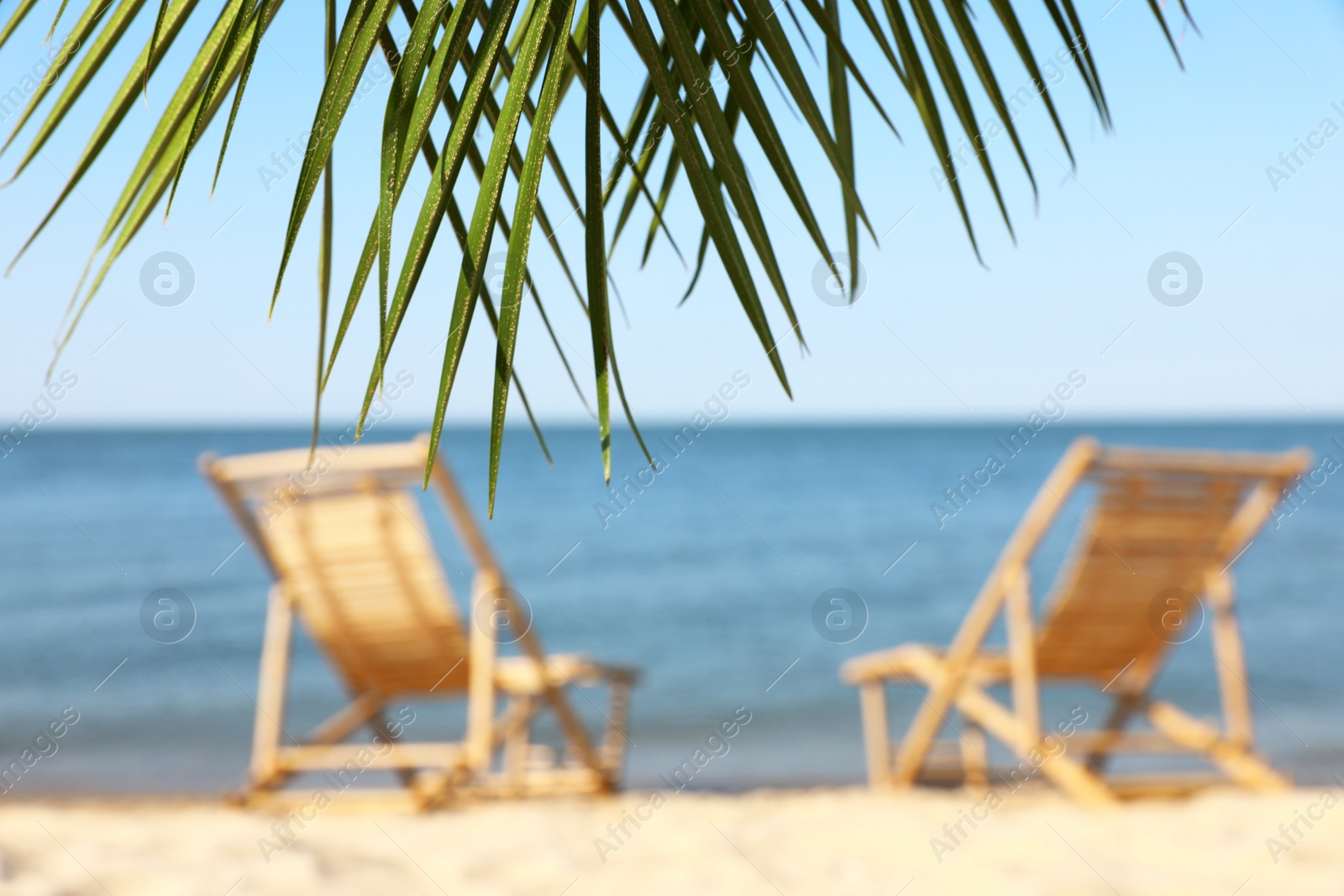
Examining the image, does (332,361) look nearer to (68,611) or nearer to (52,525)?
(68,611)

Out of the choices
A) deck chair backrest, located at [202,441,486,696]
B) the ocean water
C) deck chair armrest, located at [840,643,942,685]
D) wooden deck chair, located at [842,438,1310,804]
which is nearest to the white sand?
wooden deck chair, located at [842,438,1310,804]

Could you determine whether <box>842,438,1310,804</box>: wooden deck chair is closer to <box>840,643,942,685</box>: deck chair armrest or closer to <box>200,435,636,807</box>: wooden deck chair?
<box>840,643,942,685</box>: deck chair armrest

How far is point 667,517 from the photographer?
54.8 ft

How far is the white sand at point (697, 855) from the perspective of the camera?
1.91 metres

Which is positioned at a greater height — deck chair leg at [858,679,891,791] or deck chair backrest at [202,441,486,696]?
deck chair backrest at [202,441,486,696]

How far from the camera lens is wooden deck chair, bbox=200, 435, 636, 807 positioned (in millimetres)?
3246

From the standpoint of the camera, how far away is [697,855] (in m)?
2.24

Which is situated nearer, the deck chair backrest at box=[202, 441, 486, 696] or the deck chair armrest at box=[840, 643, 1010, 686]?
the deck chair backrest at box=[202, 441, 486, 696]

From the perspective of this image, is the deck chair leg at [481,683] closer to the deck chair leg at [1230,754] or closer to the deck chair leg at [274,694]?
the deck chair leg at [274,694]

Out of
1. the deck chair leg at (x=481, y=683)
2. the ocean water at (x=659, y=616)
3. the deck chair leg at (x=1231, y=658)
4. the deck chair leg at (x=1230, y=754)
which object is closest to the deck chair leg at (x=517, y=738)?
the deck chair leg at (x=481, y=683)

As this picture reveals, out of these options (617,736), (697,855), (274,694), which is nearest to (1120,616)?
(617,736)

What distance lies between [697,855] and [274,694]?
1808 millimetres

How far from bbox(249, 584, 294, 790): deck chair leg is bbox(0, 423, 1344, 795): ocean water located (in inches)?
60.9

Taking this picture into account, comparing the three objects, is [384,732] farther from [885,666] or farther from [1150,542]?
[1150,542]
